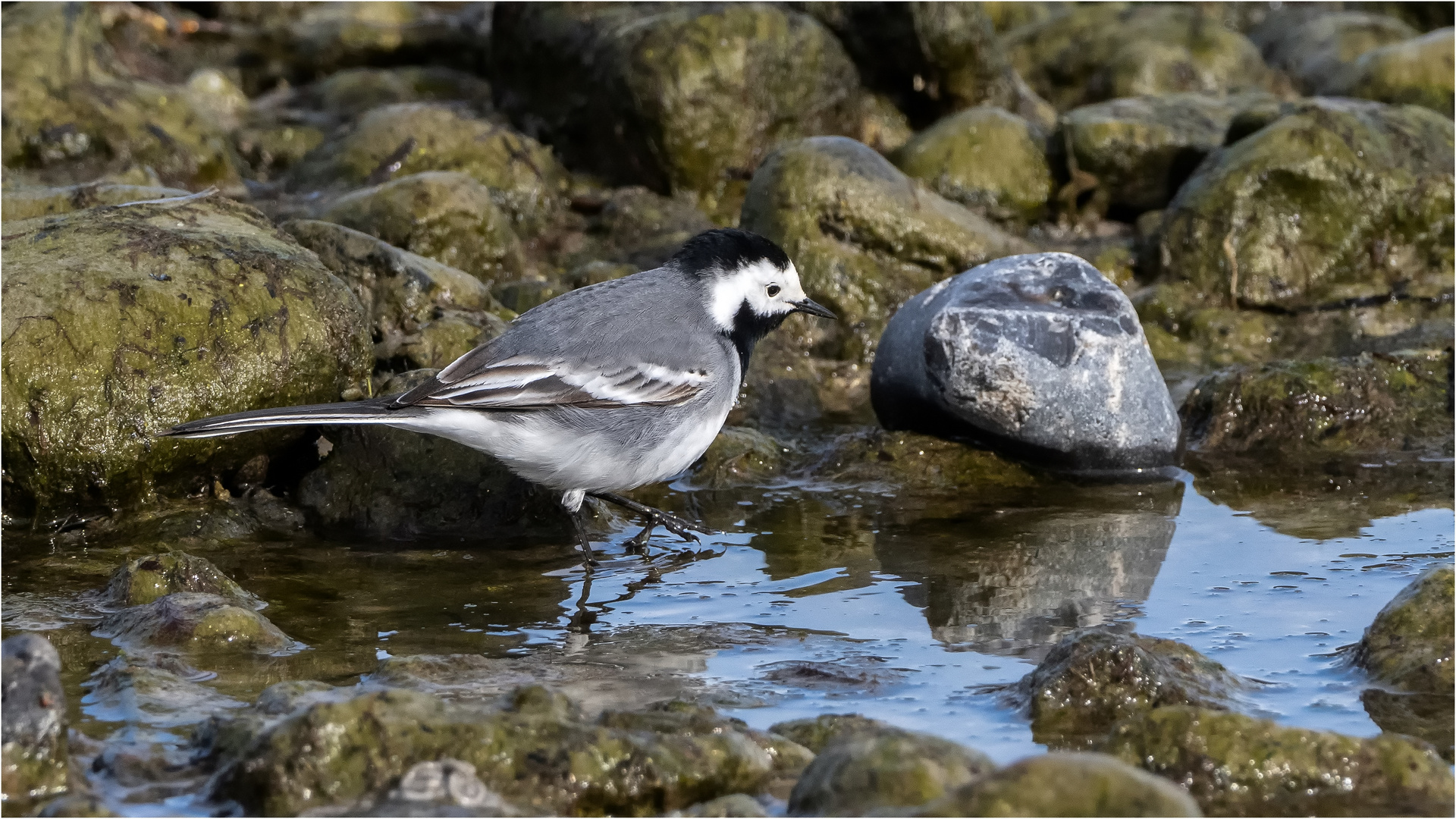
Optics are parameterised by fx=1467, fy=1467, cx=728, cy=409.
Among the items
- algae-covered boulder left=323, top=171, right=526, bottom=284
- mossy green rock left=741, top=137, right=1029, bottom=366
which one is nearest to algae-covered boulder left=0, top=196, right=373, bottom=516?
algae-covered boulder left=323, top=171, right=526, bottom=284

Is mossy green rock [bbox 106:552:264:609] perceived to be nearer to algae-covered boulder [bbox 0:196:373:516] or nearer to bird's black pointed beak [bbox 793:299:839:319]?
algae-covered boulder [bbox 0:196:373:516]

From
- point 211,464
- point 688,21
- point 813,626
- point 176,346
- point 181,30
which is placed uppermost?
point 181,30

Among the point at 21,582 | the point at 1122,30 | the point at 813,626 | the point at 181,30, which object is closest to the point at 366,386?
the point at 21,582

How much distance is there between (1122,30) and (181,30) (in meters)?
10.5

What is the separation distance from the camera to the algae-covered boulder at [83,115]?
40.0 ft

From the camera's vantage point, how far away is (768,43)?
12930 millimetres

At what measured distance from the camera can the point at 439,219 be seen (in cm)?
1104

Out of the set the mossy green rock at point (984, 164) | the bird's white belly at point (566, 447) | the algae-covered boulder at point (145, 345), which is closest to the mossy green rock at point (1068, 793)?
the bird's white belly at point (566, 447)

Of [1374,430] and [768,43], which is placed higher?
Answer: [768,43]

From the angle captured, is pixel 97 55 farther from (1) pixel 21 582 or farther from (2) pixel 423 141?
(1) pixel 21 582

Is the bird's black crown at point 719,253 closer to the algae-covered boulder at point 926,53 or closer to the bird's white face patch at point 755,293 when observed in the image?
the bird's white face patch at point 755,293

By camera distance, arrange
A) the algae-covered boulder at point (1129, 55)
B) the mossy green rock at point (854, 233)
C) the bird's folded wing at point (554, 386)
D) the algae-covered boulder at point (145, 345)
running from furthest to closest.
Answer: the algae-covered boulder at point (1129, 55), the mossy green rock at point (854, 233), the algae-covered boulder at point (145, 345), the bird's folded wing at point (554, 386)

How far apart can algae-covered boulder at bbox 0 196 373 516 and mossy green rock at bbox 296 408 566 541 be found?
405mm

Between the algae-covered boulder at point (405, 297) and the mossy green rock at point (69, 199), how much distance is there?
103cm
